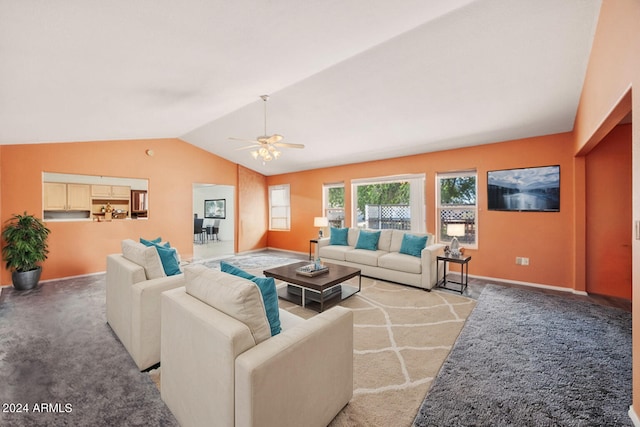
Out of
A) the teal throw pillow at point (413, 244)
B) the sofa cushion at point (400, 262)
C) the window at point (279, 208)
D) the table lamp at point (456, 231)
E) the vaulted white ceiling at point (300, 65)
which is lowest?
the sofa cushion at point (400, 262)

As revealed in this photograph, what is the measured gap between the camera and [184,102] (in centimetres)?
359

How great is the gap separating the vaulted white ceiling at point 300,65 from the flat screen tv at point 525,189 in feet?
1.99

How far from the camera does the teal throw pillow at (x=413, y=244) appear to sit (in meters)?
4.47

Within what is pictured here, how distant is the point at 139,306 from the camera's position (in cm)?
210

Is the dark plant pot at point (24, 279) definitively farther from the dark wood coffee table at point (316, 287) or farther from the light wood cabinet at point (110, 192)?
the dark wood coffee table at point (316, 287)

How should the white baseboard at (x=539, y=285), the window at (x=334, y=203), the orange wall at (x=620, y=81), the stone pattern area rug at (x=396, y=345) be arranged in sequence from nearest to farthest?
the orange wall at (x=620, y=81), the stone pattern area rug at (x=396, y=345), the white baseboard at (x=539, y=285), the window at (x=334, y=203)

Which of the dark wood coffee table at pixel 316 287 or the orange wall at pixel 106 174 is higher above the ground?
the orange wall at pixel 106 174

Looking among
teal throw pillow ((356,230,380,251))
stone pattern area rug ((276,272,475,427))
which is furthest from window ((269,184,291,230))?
stone pattern area rug ((276,272,475,427))

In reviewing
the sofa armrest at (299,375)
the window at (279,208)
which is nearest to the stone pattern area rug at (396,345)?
the sofa armrest at (299,375)

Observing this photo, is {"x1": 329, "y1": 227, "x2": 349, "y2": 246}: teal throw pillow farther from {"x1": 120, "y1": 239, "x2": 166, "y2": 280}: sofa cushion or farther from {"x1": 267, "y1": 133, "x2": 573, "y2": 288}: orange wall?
{"x1": 120, "y1": 239, "x2": 166, "y2": 280}: sofa cushion

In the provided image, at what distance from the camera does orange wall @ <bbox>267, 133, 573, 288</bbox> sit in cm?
406

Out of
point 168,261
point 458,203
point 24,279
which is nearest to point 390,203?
point 458,203

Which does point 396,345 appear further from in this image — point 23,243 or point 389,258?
point 23,243

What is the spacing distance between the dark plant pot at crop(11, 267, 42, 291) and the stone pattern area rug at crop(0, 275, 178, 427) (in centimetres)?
96
